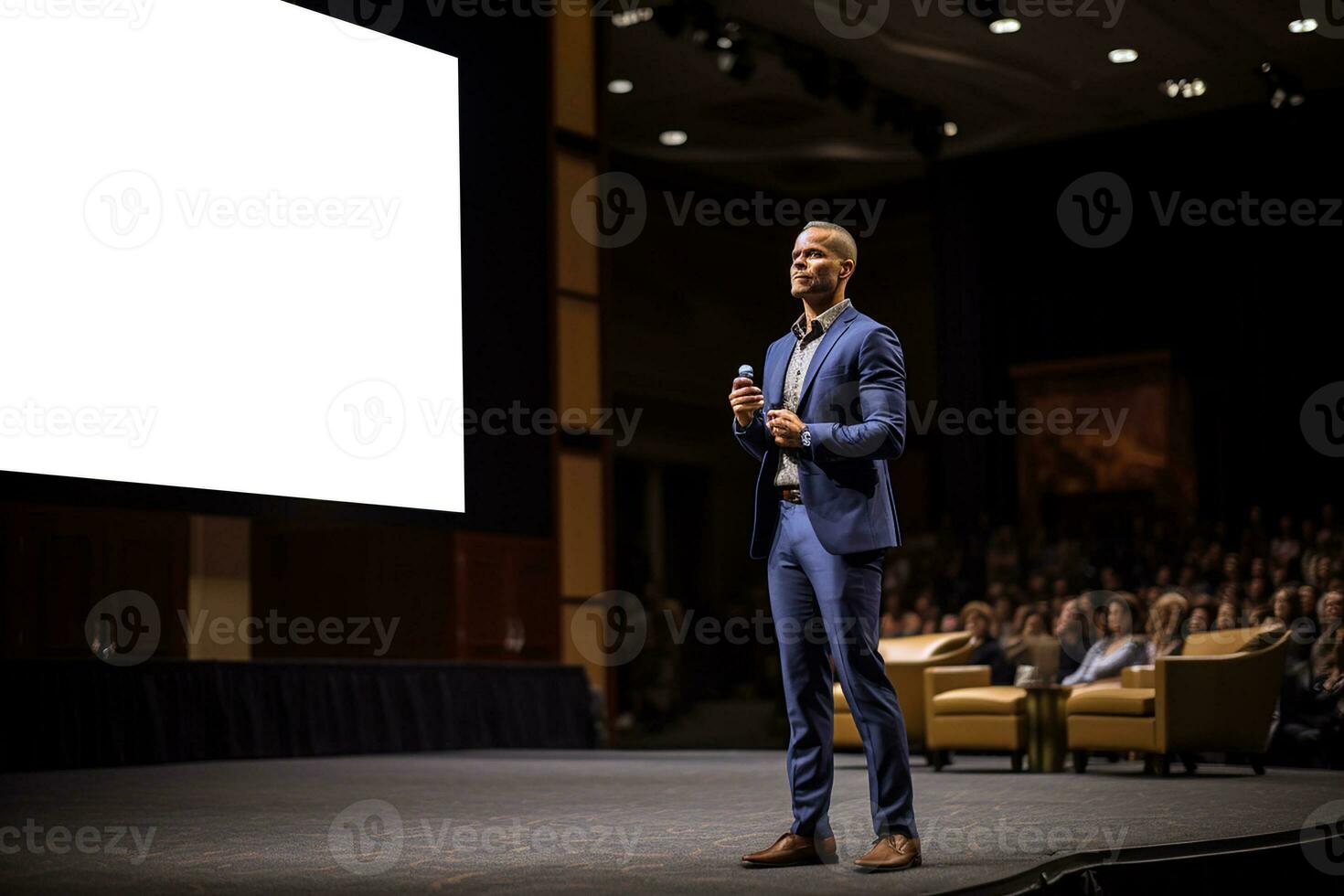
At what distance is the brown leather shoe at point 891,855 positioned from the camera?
2.93 metres

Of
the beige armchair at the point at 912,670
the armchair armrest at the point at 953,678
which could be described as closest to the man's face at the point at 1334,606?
the armchair armrest at the point at 953,678

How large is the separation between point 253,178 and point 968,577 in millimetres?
7732

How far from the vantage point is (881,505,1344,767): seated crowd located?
23.5 feet

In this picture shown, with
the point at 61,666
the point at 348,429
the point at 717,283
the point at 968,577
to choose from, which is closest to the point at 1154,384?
the point at 968,577

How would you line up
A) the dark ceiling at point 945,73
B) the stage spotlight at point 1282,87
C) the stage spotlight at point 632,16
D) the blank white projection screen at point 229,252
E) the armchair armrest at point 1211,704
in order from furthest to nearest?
1. the stage spotlight at point 1282,87
2. the dark ceiling at point 945,73
3. the stage spotlight at point 632,16
4. the armchair armrest at point 1211,704
5. the blank white projection screen at point 229,252

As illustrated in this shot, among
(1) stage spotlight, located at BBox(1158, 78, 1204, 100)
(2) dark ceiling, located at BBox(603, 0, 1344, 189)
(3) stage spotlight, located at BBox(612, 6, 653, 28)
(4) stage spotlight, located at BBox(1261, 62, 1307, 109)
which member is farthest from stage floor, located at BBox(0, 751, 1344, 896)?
(1) stage spotlight, located at BBox(1158, 78, 1204, 100)

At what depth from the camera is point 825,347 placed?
10.3 feet

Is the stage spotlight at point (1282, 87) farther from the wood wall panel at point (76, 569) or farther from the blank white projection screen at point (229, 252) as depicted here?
the wood wall panel at point (76, 569)

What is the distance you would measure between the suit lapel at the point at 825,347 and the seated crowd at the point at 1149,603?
4366 mm

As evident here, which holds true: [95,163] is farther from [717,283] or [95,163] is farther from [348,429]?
[717,283]

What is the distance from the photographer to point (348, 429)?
684cm

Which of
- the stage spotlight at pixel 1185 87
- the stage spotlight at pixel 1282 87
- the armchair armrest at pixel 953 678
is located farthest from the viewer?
the stage spotlight at pixel 1185 87

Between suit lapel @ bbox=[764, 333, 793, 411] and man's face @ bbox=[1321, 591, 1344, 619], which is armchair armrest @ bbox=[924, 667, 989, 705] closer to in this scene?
man's face @ bbox=[1321, 591, 1344, 619]

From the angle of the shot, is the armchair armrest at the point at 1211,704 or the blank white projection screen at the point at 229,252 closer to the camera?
the blank white projection screen at the point at 229,252
